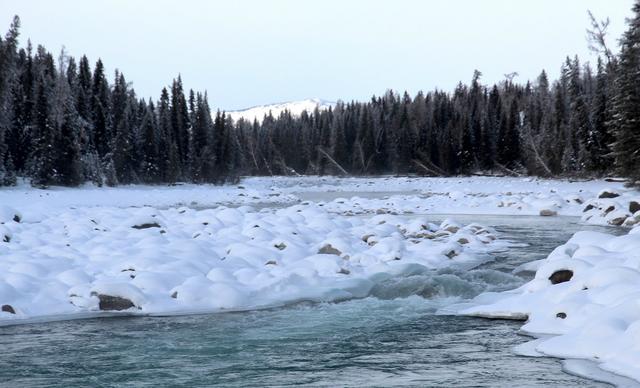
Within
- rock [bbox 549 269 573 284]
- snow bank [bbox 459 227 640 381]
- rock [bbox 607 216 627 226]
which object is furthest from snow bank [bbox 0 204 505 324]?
rock [bbox 607 216 627 226]

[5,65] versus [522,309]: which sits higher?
[5,65]

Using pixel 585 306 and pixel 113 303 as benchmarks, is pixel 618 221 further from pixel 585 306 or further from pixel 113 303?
pixel 113 303

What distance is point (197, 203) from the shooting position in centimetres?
3203

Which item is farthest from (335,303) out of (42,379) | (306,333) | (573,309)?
(42,379)

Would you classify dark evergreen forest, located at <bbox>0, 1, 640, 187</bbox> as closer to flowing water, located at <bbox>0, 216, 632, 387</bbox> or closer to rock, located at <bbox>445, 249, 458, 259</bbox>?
rock, located at <bbox>445, 249, 458, 259</bbox>

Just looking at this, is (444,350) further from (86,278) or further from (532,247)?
(532,247)

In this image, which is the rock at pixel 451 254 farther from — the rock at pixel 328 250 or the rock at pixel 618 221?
the rock at pixel 618 221

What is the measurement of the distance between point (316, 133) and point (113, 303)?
87.2 m

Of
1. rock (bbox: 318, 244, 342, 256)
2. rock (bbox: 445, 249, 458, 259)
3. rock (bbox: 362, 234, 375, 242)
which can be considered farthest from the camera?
rock (bbox: 362, 234, 375, 242)

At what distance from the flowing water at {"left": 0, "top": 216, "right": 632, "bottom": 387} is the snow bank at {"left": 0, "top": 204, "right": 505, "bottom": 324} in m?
0.51

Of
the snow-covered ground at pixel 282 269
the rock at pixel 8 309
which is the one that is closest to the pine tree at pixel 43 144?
the snow-covered ground at pixel 282 269

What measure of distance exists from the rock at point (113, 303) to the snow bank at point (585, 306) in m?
4.44

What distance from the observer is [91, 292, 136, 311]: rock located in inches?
314

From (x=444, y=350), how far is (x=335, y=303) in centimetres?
270
